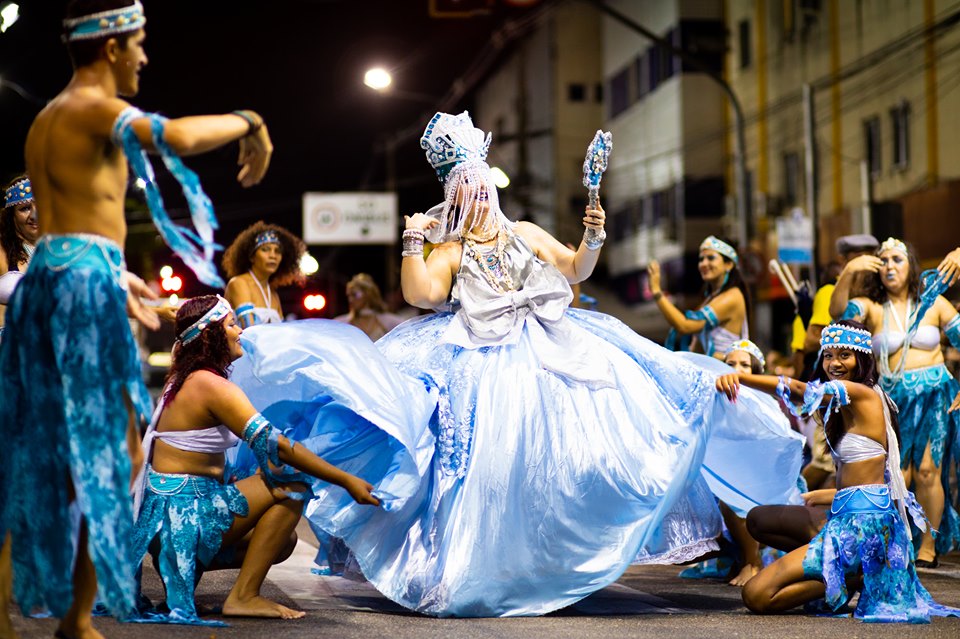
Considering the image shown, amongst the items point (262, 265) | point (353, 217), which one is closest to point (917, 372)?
point (262, 265)

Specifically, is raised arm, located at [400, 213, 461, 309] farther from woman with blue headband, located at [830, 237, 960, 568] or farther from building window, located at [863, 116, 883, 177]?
building window, located at [863, 116, 883, 177]

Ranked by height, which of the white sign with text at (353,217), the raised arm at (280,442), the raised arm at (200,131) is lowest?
the raised arm at (280,442)

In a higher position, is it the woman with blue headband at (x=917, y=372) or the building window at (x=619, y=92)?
the building window at (x=619, y=92)

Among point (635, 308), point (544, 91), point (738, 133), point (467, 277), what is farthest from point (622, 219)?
point (467, 277)

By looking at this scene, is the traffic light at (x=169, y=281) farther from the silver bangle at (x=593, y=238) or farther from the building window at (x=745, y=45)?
the building window at (x=745, y=45)

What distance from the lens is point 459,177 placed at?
20.9 ft

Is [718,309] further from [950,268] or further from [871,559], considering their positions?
[871,559]

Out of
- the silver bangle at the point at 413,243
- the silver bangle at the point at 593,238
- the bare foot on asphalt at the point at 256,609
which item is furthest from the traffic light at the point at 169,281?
the bare foot on asphalt at the point at 256,609

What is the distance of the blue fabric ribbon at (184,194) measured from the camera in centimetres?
402

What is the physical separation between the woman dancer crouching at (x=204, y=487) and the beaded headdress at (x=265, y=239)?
8.96 feet

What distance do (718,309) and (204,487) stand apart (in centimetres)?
436

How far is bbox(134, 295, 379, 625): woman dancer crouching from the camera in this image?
538 cm

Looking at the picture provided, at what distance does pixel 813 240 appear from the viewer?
60.3ft

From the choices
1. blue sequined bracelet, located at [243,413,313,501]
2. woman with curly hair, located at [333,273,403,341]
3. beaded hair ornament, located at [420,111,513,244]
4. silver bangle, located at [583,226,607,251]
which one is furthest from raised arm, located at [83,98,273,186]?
woman with curly hair, located at [333,273,403,341]
